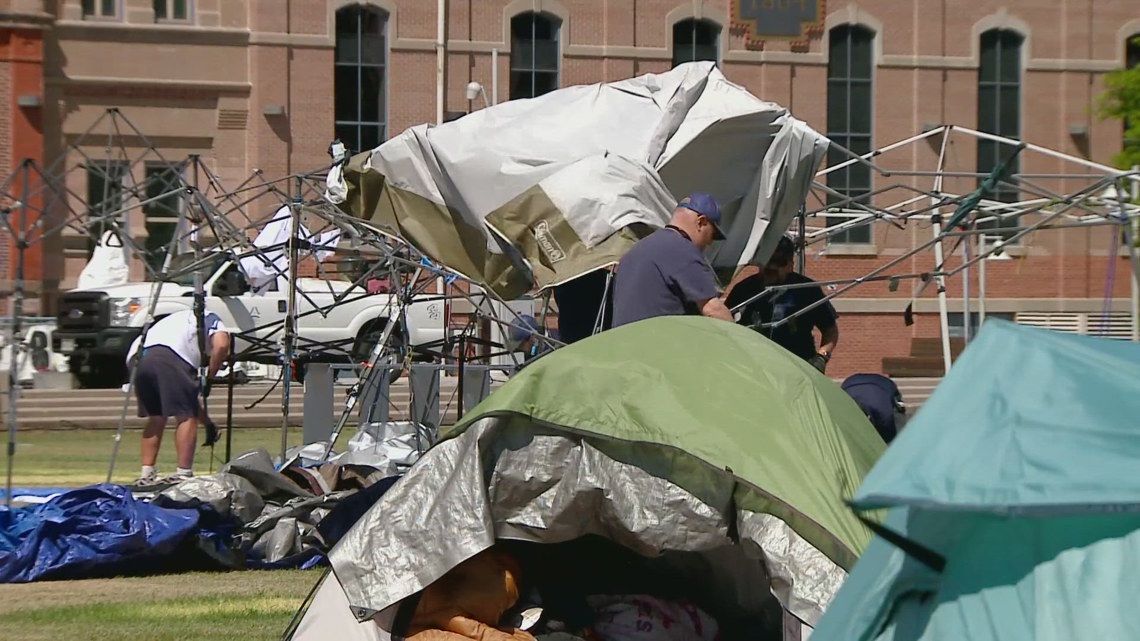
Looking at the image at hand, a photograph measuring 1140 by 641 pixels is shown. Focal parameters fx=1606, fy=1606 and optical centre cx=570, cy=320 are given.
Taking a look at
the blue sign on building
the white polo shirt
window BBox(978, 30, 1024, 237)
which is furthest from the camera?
window BBox(978, 30, 1024, 237)

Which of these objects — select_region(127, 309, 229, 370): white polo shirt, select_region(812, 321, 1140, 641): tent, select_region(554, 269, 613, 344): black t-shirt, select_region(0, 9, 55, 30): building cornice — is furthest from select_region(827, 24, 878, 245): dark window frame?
select_region(812, 321, 1140, 641): tent

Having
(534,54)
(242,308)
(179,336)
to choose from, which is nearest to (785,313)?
(179,336)

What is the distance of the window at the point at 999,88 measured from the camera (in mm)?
35688

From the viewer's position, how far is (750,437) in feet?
20.5

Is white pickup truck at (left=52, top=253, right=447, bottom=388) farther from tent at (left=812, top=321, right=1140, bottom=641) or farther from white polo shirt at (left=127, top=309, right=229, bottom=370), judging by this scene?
tent at (left=812, top=321, right=1140, bottom=641)

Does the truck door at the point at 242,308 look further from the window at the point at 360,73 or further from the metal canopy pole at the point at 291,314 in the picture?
the window at the point at 360,73

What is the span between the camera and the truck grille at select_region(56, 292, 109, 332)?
23688 mm

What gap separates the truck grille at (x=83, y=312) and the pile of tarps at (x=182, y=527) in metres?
14.3

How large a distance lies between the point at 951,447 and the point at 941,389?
1.13ft

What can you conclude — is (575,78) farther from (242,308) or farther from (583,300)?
(583,300)

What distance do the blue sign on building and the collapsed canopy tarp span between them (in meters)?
24.7

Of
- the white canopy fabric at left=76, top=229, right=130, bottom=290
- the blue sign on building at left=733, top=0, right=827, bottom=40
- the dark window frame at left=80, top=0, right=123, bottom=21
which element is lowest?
the white canopy fabric at left=76, top=229, right=130, bottom=290

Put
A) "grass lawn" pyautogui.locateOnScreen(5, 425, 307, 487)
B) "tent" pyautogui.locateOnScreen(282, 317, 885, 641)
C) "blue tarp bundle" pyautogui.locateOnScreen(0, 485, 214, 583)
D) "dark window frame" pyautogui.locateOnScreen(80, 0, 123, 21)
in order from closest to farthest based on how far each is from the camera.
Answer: "tent" pyautogui.locateOnScreen(282, 317, 885, 641)
"blue tarp bundle" pyautogui.locateOnScreen(0, 485, 214, 583)
"grass lawn" pyautogui.locateOnScreen(5, 425, 307, 487)
"dark window frame" pyautogui.locateOnScreen(80, 0, 123, 21)

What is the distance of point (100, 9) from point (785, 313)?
80.4 ft
